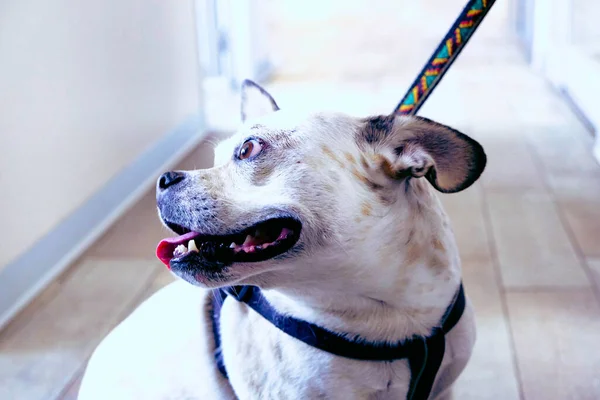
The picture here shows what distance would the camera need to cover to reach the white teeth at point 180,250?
0.97 meters

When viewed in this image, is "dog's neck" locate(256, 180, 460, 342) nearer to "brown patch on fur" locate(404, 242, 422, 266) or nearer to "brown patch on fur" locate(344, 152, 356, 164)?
"brown patch on fur" locate(404, 242, 422, 266)

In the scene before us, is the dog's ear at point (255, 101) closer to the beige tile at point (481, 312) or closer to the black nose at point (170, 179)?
the black nose at point (170, 179)

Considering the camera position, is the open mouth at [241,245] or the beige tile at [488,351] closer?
the open mouth at [241,245]

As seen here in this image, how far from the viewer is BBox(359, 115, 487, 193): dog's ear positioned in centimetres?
99

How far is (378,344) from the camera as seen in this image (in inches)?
40.7

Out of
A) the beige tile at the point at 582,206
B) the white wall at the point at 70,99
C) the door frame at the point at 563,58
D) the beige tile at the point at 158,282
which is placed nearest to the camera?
the white wall at the point at 70,99

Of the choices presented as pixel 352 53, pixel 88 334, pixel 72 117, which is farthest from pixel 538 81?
pixel 88 334

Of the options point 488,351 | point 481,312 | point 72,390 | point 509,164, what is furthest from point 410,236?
point 509,164

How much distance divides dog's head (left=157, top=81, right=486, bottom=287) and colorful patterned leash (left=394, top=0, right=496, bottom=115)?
0.21 meters

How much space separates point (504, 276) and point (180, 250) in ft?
4.48

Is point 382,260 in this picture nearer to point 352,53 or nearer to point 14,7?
point 14,7

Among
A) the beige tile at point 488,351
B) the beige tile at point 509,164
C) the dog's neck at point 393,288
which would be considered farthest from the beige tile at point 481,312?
the dog's neck at point 393,288

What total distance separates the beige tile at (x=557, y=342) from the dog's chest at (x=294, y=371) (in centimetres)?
68

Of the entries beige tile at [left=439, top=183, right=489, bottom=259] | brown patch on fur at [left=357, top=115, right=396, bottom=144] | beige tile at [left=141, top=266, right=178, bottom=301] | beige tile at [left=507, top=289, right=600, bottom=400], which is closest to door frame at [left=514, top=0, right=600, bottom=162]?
beige tile at [left=439, top=183, right=489, bottom=259]
